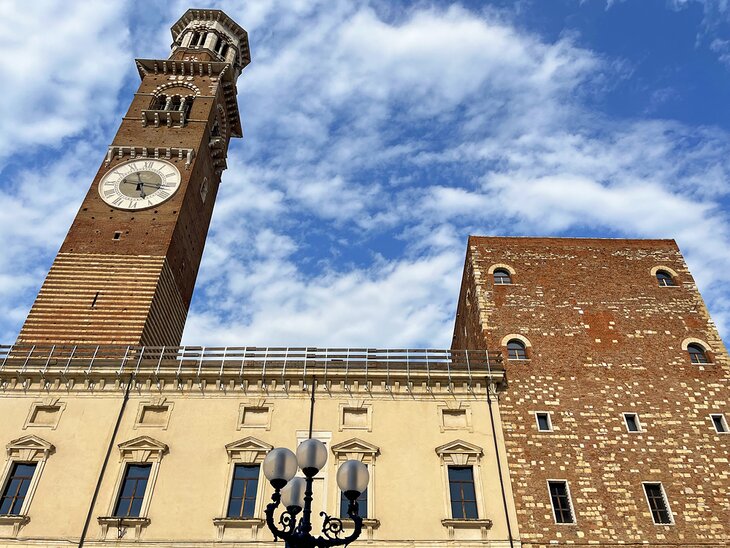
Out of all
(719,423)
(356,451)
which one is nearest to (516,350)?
(719,423)

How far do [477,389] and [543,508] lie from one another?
465 centimetres

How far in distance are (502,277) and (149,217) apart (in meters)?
17.5

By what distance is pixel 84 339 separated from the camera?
26.1 metres

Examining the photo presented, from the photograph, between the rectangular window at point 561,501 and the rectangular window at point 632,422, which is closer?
the rectangular window at point 561,501

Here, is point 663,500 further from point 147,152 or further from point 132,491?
point 147,152

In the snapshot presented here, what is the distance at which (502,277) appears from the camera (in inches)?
1048

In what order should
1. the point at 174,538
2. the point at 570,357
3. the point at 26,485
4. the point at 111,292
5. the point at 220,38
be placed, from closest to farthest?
the point at 174,538 < the point at 26,485 < the point at 570,357 < the point at 111,292 < the point at 220,38

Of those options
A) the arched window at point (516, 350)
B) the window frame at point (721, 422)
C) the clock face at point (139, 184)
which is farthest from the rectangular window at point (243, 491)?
the clock face at point (139, 184)

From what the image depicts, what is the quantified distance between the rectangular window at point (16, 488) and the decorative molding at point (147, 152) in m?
18.3

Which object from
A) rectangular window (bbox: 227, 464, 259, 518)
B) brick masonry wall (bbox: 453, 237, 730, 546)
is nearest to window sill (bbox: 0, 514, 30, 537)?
rectangular window (bbox: 227, 464, 259, 518)

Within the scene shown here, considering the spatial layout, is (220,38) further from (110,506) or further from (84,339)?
(110,506)

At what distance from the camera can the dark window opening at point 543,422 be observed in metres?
21.7

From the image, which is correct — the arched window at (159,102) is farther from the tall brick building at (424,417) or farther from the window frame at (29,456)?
the window frame at (29,456)

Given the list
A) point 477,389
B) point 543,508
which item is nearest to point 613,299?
point 477,389
